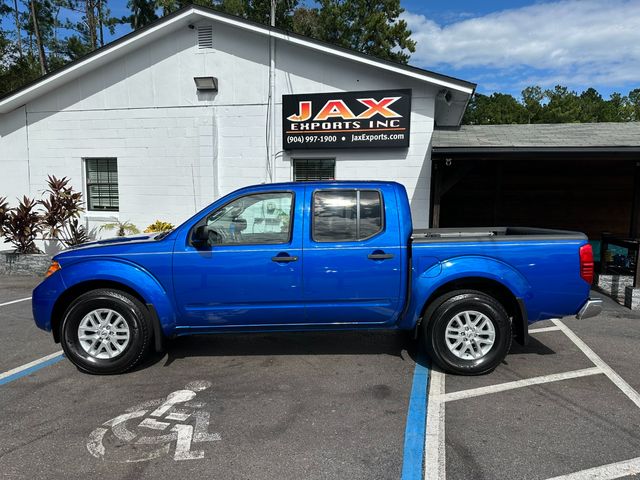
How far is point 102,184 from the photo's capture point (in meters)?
11.1

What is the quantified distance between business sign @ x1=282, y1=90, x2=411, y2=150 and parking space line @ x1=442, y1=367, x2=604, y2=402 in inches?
236

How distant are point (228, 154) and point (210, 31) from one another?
112 inches

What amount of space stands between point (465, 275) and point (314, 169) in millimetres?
6344

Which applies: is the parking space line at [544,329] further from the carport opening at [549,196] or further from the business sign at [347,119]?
the carport opening at [549,196]

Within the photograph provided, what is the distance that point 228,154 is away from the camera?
33.3 feet

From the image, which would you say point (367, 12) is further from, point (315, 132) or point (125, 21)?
point (315, 132)

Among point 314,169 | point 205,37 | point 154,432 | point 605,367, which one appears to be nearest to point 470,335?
point 605,367

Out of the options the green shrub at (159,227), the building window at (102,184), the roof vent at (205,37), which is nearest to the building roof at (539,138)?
the roof vent at (205,37)

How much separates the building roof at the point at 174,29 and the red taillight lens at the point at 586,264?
5.70m

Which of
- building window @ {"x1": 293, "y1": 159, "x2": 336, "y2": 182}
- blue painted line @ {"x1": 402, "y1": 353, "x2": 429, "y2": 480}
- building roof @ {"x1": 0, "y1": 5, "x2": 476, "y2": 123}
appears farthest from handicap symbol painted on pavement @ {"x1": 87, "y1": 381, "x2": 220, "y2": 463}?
building roof @ {"x1": 0, "y1": 5, "x2": 476, "y2": 123}

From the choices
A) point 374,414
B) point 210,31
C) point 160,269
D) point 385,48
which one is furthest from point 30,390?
point 385,48

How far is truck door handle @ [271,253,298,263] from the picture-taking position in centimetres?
404

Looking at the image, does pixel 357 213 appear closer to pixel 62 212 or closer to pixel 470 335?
pixel 470 335

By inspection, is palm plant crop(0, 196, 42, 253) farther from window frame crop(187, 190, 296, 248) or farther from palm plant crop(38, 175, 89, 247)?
window frame crop(187, 190, 296, 248)
